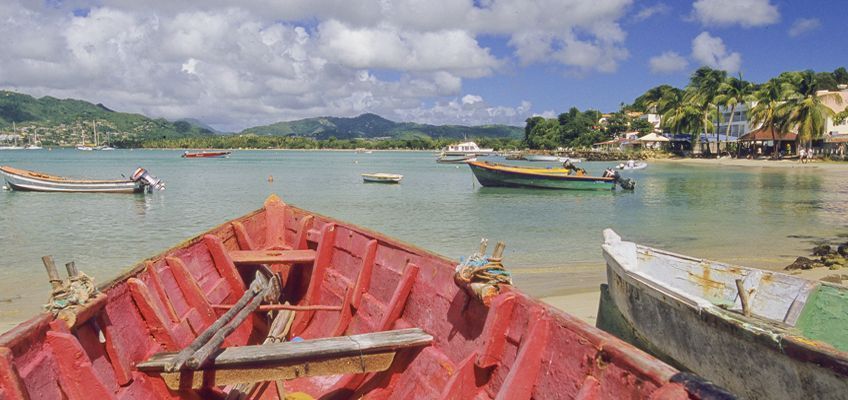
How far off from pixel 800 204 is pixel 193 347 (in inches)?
1177

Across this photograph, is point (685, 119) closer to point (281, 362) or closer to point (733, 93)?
point (733, 93)

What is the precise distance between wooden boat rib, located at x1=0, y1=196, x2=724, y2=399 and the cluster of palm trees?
60766mm

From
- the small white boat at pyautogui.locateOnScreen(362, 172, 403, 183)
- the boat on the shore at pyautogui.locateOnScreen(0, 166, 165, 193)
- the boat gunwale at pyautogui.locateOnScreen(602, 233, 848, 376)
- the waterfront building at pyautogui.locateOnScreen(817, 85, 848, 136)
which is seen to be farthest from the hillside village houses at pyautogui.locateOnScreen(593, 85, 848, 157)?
the boat gunwale at pyautogui.locateOnScreen(602, 233, 848, 376)

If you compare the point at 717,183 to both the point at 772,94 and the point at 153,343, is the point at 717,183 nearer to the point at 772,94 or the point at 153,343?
the point at 772,94

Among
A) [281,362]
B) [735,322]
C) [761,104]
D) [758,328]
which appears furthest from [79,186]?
[761,104]

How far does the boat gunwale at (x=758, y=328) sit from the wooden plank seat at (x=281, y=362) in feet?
8.74

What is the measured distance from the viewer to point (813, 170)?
48.8m

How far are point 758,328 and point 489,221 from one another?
59.7 ft

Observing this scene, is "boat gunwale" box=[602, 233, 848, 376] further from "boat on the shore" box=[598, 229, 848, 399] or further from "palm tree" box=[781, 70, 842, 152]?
"palm tree" box=[781, 70, 842, 152]

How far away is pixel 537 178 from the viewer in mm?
35656

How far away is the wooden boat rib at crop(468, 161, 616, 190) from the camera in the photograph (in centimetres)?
3412

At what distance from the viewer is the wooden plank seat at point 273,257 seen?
7.04 meters

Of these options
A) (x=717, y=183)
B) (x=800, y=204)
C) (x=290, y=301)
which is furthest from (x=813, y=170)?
(x=290, y=301)

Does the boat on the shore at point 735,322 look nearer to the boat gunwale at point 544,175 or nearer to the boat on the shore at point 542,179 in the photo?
→ the boat gunwale at point 544,175
